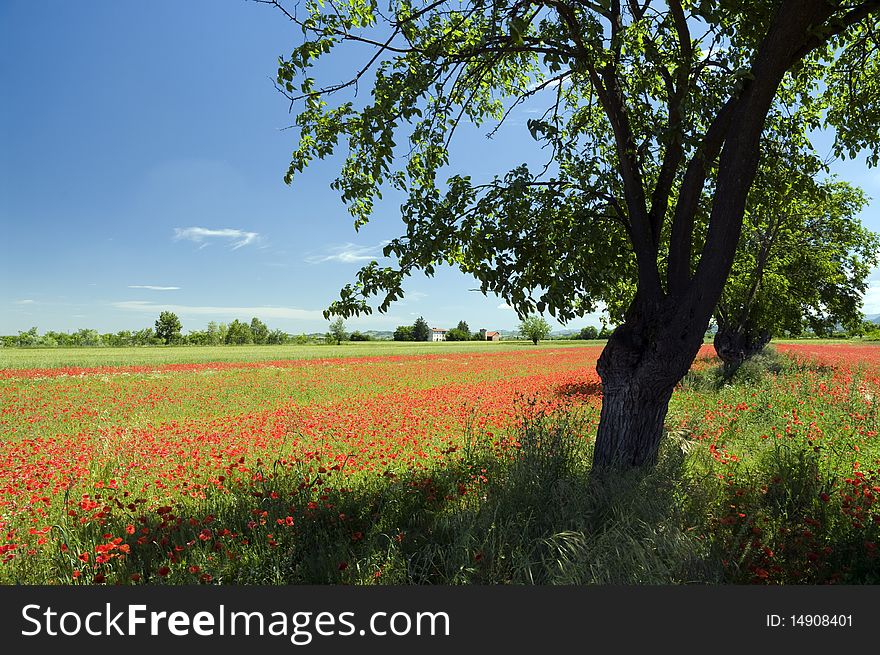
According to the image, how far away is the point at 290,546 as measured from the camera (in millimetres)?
4125

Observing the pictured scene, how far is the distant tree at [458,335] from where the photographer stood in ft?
466

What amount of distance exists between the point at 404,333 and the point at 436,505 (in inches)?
5056

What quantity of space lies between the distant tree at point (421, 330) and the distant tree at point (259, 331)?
154ft

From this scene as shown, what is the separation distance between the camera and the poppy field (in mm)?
3609

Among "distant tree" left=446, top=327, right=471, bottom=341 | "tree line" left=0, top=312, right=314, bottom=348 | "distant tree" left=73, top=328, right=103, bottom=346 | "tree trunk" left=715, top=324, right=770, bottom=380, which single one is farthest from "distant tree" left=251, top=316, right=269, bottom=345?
"tree trunk" left=715, top=324, right=770, bottom=380

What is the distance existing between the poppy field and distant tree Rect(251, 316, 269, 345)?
130106mm

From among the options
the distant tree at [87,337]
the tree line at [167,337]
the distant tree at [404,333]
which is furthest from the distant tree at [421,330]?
the distant tree at [87,337]

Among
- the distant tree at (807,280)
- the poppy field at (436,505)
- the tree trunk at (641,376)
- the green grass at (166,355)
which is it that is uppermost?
the distant tree at (807,280)

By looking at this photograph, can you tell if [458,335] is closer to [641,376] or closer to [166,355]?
[166,355]

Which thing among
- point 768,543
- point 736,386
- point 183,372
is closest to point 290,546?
point 768,543

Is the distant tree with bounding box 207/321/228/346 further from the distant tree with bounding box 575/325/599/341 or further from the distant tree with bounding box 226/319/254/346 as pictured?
the distant tree with bounding box 575/325/599/341

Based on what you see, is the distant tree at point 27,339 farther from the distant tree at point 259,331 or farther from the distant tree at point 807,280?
the distant tree at point 807,280

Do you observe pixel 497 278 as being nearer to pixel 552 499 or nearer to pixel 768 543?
pixel 552 499

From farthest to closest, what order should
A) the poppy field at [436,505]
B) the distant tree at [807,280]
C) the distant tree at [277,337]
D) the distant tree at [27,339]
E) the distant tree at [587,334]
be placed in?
1. the distant tree at [277,337]
2. the distant tree at [587,334]
3. the distant tree at [27,339]
4. the distant tree at [807,280]
5. the poppy field at [436,505]
